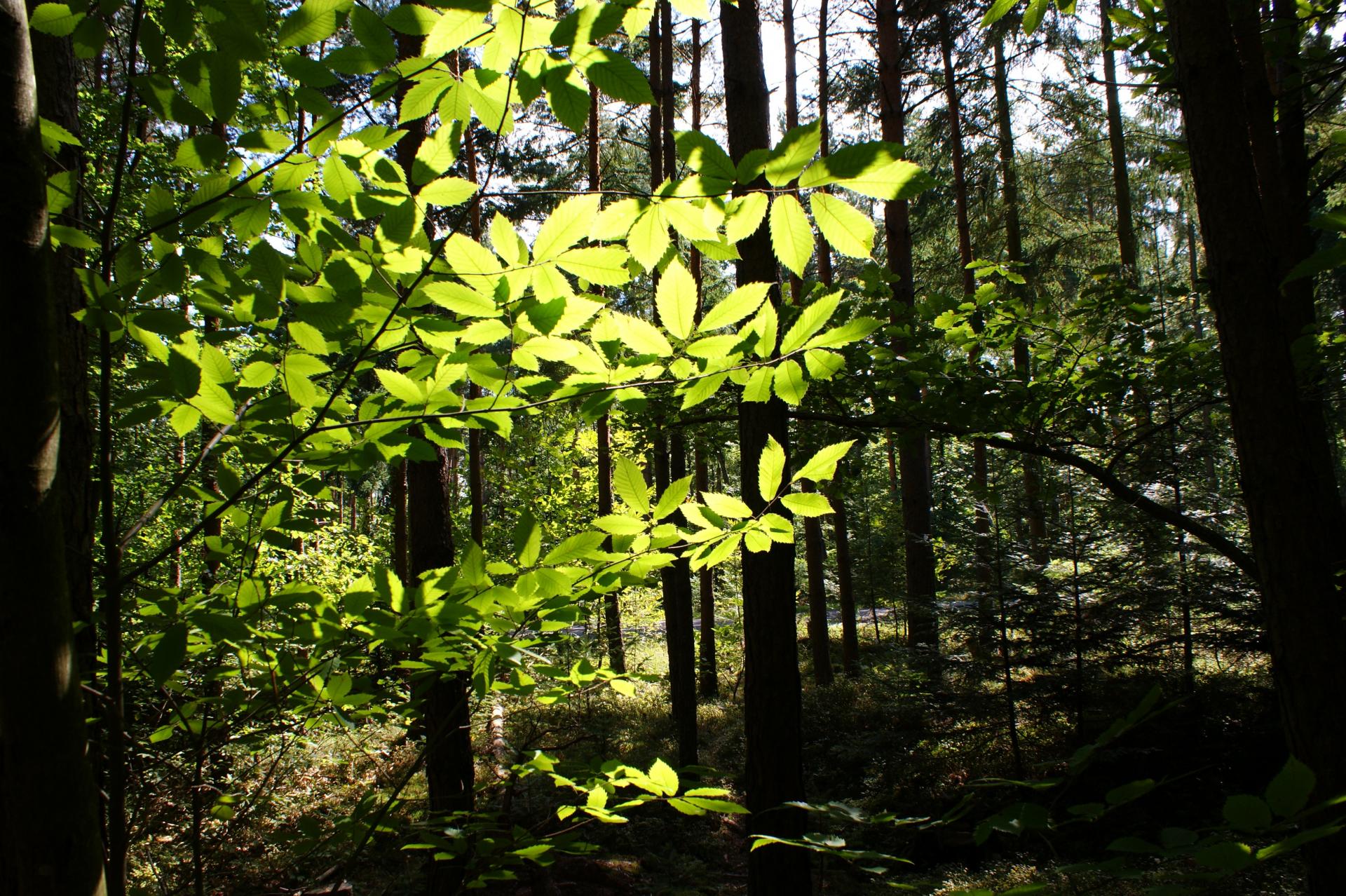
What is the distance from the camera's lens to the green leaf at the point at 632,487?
1150 mm

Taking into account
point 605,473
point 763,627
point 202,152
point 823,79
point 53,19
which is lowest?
point 763,627

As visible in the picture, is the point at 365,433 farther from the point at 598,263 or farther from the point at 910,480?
the point at 910,480

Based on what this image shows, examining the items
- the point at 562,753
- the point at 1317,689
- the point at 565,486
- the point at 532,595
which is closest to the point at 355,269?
the point at 532,595

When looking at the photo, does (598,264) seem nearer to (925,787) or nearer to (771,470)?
(771,470)

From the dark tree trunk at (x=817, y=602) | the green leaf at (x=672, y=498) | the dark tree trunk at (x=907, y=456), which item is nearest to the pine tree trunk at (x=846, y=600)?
the dark tree trunk at (x=817, y=602)

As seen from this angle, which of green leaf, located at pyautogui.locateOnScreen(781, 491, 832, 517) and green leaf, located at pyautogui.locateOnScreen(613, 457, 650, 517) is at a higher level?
green leaf, located at pyautogui.locateOnScreen(613, 457, 650, 517)

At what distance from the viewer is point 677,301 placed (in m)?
1.01

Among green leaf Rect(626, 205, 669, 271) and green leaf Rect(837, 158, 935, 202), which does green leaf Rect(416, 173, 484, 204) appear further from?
green leaf Rect(837, 158, 935, 202)

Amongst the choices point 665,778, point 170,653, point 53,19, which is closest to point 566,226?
point 53,19

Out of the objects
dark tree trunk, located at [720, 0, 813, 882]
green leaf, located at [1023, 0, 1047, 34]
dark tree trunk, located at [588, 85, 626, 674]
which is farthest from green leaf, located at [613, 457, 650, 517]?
dark tree trunk, located at [588, 85, 626, 674]

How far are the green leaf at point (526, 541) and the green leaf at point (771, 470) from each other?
1.26 ft

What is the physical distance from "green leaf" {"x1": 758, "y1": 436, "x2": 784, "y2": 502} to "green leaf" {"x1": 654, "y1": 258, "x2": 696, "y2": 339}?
23 cm

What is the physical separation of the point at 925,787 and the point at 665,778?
731 centimetres

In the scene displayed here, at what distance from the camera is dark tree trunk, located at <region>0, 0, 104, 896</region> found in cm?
66
